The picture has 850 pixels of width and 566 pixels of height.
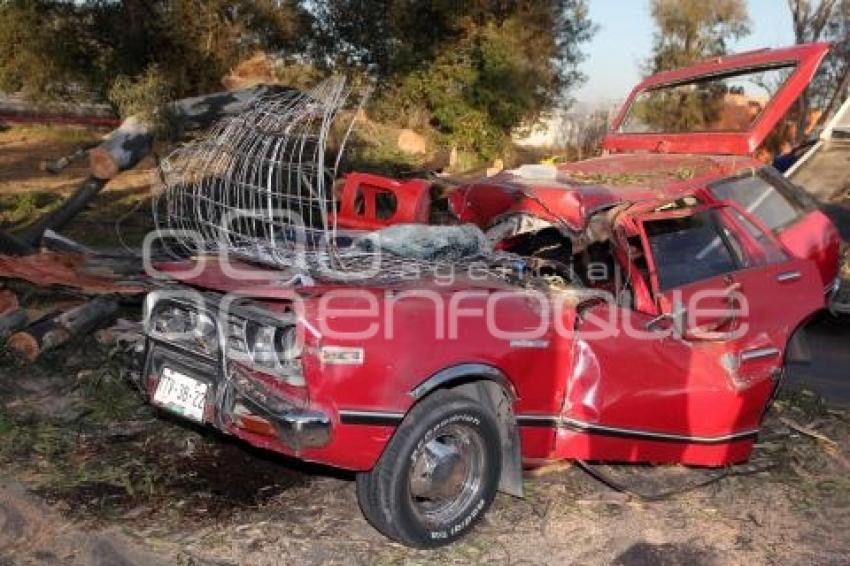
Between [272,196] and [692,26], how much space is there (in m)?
22.9

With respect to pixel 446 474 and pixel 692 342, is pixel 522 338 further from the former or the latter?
pixel 692 342

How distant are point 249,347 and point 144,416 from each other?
1.95 m

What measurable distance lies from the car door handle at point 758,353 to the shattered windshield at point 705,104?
6.12 feet

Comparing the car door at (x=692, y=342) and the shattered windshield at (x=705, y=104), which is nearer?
the car door at (x=692, y=342)

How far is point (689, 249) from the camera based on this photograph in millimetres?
5035

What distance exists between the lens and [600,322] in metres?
4.44

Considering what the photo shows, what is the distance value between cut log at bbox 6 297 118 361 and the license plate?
7.59 feet

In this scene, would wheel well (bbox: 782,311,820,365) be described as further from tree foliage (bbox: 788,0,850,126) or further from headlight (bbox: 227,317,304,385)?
tree foliage (bbox: 788,0,850,126)

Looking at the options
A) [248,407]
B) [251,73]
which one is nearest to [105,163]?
[248,407]

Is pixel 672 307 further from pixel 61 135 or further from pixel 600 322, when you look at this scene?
pixel 61 135

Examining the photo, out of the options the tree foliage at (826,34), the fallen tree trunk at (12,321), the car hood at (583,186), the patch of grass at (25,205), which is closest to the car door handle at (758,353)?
the car hood at (583,186)

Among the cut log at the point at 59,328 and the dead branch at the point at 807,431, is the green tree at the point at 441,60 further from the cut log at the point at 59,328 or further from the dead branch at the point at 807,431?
the dead branch at the point at 807,431

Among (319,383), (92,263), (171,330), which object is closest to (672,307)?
(319,383)

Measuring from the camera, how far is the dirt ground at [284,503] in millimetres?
4020
